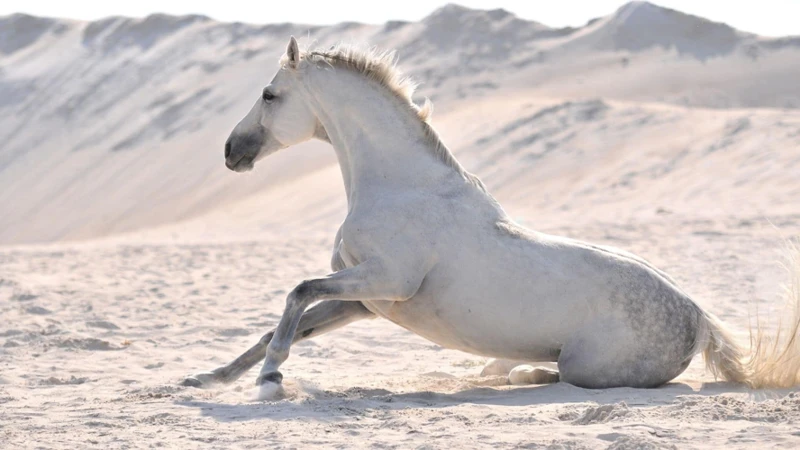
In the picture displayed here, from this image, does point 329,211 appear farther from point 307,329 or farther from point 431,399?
point 431,399

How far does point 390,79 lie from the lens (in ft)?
18.7

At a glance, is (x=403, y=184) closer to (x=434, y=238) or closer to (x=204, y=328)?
(x=434, y=238)

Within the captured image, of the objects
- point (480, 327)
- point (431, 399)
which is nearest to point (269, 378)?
point (431, 399)

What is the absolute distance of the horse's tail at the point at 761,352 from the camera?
5262mm

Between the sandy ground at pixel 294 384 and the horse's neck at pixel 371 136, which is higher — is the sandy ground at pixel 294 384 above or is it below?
below

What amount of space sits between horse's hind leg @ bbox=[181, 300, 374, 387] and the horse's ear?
1.32 metres

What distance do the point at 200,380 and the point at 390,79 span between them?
1885mm

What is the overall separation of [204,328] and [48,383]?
8.06 feet

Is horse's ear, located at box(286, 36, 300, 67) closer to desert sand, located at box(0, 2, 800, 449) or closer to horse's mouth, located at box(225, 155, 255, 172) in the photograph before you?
desert sand, located at box(0, 2, 800, 449)

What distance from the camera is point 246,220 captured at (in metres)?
23.5

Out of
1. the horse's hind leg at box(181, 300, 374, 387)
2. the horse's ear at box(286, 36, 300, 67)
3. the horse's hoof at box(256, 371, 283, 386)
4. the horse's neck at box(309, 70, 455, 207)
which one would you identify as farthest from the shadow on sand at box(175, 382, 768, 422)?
the horse's ear at box(286, 36, 300, 67)

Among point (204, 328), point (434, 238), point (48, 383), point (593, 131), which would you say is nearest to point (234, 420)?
point (434, 238)

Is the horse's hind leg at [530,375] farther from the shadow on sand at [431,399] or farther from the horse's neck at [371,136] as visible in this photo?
the horse's neck at [371,136]

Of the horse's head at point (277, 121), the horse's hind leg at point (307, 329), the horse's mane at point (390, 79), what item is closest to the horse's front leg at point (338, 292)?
the horse's hind leg at point (307, 329)
